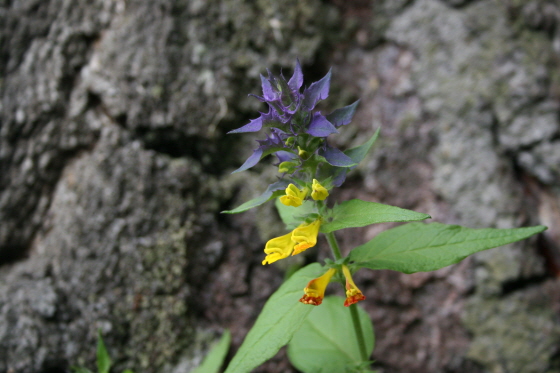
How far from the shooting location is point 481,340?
2.69 meters

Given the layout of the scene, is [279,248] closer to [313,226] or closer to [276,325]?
[313,226]

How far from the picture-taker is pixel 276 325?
156 centimetres

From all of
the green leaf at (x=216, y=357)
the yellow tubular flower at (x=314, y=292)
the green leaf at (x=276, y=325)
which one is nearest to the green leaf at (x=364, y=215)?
the yellow tubular flower at (x=314, y=292)

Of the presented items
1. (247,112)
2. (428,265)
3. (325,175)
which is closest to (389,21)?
(247,112)

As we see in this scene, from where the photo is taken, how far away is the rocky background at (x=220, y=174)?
2.46m

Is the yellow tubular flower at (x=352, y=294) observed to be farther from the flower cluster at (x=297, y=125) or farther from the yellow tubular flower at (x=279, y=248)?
the flower cluster at (x=297, y=125)

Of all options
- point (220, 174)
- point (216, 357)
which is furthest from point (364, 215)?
point (220, 174)

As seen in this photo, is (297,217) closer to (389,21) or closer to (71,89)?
(71,89)

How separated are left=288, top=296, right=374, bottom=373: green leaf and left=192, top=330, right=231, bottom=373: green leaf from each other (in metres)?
0.40

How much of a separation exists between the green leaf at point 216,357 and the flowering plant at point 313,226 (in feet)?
2.56

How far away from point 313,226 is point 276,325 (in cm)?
41

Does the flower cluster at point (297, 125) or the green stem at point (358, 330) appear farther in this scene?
Result: the green stem at point (358, 330)

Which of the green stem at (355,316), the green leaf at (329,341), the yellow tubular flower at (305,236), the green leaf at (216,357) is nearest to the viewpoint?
the yellow tubular flower at (305,236)

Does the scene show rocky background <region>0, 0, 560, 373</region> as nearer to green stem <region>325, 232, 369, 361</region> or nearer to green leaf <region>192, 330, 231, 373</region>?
green leaf <region>192, 330, 231, 373</region>
